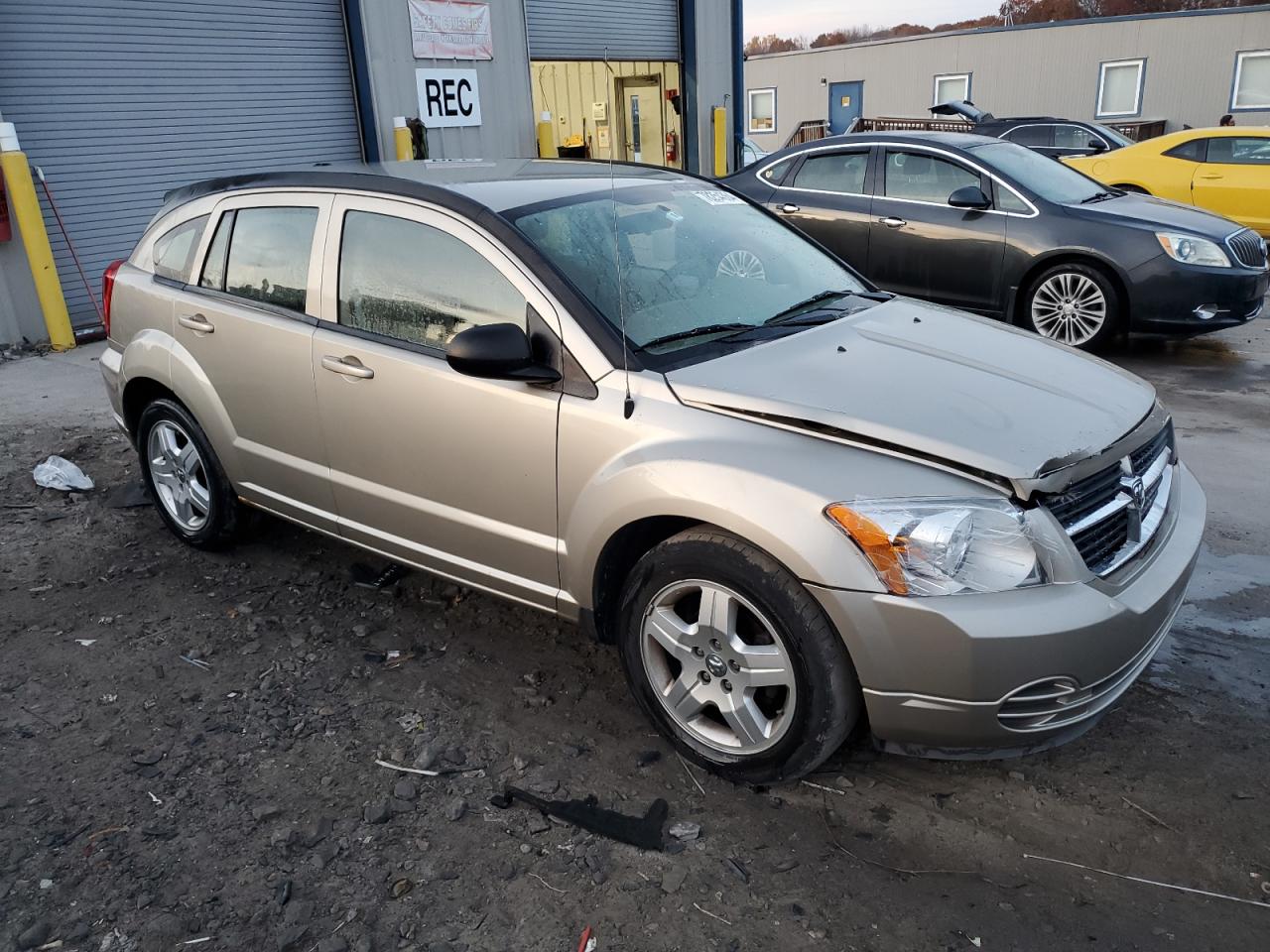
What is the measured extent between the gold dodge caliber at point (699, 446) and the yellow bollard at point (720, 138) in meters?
14.4

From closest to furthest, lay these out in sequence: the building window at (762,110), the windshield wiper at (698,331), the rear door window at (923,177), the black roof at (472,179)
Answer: the windshield wiper at (698,331) < the black roof at (472,179) < the rear door window at (923,177) < the building window at (762,110)

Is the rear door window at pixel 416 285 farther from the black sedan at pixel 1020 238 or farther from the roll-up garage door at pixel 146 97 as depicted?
the roll-up garage door at pixel 146 97

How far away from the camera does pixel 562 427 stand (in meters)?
3.17

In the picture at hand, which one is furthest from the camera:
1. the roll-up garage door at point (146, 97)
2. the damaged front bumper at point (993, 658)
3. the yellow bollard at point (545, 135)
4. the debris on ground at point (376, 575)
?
the yellow bollard at point (545, 135)

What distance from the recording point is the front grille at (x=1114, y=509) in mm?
2736

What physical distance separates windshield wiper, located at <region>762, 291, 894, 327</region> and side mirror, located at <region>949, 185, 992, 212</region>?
13.3ft

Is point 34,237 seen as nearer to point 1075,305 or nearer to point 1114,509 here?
point 1075,305

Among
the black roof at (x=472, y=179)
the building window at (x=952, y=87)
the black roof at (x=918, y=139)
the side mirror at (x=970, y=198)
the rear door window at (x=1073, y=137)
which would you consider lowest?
the rear door window at (x=1073, y=137)

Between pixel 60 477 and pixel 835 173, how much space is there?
20.5 feet

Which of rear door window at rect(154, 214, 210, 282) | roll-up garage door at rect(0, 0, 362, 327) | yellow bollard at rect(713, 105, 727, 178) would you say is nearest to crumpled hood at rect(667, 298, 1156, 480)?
rear door window at rect(154, 214, 210, 282)

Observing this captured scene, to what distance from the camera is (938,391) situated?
306 cm

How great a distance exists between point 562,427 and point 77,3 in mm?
9181

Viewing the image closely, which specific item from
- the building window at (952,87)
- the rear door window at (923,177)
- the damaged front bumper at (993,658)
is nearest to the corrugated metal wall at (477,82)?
the rear door window at (923,177)

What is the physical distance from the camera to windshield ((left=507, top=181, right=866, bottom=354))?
132 inches
